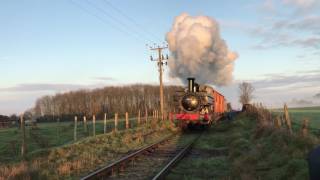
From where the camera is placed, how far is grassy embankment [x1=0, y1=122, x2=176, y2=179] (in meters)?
12.0

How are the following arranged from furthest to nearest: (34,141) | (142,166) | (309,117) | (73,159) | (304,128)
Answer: (309,117) < (34,141) < (73,159) < (304,128) < (142,166)

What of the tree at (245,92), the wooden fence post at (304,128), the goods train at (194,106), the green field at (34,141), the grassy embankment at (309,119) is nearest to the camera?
the wooden fence post at (304,128)

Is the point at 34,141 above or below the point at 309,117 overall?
below

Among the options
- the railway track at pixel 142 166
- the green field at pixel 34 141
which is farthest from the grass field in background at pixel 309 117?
the green field at pixel 34 141

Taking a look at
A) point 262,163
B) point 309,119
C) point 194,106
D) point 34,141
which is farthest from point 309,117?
point 262,163

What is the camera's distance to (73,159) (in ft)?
51.2

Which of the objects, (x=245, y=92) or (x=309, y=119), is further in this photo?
(x=245, y=92)

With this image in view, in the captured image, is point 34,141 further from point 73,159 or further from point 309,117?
point 309,117

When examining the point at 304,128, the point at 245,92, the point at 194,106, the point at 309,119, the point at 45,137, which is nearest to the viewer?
the point at 304,128

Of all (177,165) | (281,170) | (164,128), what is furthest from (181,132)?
(281,170)

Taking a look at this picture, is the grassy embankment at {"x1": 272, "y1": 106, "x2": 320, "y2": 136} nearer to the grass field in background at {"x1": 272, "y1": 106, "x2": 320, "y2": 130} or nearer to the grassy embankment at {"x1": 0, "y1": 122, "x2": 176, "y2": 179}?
the grass field in background at {"x1": 272, "y1": 106, "x2": 320, "y2": 130}

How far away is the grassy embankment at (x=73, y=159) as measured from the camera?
12.0 m

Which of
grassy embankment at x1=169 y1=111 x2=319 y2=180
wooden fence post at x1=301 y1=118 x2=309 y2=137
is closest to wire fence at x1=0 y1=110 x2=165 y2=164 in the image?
grassy embankment at x1=169 y1=111 x2=319 y2=180

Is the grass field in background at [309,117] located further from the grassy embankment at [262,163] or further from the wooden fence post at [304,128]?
the grassy embankment at [262,163]
